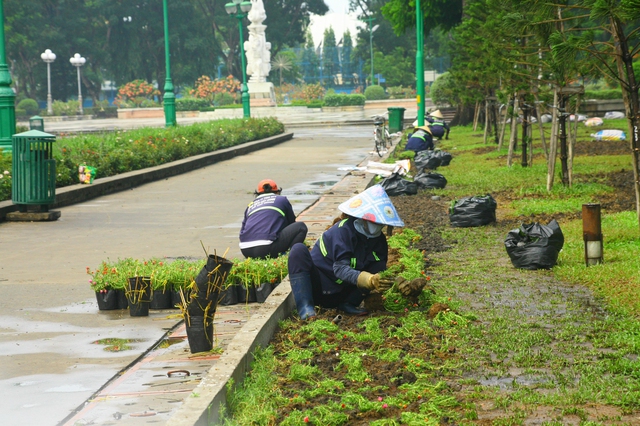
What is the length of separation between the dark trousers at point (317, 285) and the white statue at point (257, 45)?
206 ft

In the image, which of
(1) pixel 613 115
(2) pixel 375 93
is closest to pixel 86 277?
(1) pixel 613 115

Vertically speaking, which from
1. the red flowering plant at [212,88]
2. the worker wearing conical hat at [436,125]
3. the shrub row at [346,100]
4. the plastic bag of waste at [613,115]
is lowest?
the worker wearing conical hat at [436,125]

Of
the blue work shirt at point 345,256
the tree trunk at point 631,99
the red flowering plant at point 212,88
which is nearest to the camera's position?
the blue work shirt at point 345,256

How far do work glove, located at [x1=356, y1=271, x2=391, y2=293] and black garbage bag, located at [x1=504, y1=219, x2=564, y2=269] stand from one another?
2540mm

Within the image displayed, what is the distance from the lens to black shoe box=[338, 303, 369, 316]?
7.25m

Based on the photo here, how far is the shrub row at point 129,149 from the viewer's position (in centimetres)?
1806

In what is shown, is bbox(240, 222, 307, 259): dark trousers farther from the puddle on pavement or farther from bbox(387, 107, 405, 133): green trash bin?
bbox(387, 107, 405, 133): green trash bin

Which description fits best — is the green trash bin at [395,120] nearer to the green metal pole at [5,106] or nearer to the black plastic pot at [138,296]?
the green metal pole at [5,106]

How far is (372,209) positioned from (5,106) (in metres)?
11.7

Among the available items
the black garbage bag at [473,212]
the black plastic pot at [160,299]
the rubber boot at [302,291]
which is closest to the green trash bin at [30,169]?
the black garbage bag at [473,212]

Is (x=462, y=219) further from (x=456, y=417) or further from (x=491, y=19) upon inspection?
(x=491, y=19)

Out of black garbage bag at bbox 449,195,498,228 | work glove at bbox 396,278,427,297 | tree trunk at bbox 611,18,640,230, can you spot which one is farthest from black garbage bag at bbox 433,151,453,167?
work glove at bbox 396,278,427,297

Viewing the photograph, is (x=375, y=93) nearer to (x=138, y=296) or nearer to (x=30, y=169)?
(x=30, y=169)

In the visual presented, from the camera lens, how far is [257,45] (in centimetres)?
6906
